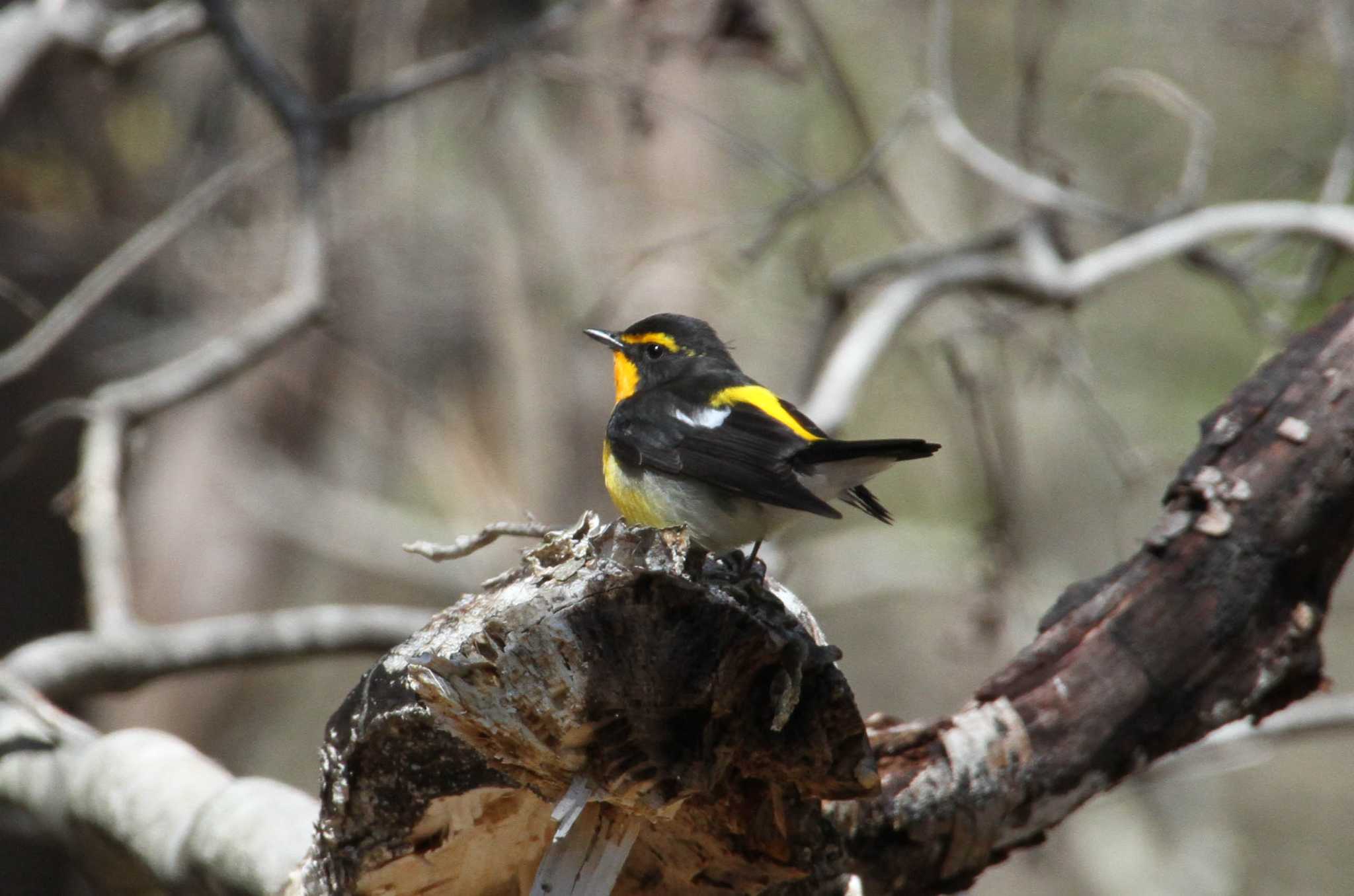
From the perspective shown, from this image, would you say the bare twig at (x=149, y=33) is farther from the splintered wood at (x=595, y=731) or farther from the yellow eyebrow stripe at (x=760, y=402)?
the splintered wood at (x=595, y=731)

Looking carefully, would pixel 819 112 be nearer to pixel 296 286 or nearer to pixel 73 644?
pixel 296 286

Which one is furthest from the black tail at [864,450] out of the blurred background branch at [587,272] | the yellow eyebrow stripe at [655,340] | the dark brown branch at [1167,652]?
the yellow eyebrow stripe at [655,340]

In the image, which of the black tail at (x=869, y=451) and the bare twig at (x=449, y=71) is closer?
the black tail at (x=869, y=451)

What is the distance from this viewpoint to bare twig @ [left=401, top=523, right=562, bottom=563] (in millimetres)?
2209

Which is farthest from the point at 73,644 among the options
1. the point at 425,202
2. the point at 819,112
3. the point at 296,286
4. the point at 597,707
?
the point at 819,112

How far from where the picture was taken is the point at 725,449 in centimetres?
302

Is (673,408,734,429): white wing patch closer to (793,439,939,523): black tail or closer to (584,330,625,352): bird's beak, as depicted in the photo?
(793,439,939,523): black tail

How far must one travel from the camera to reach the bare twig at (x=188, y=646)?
138 inches

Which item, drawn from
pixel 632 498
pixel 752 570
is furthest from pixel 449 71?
pixel 752 570

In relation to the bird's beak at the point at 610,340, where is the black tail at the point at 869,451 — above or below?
below

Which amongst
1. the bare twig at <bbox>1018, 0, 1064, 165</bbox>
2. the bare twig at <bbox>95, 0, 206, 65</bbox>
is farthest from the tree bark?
the bare twig at <bbox>95, 0, 206, 65</bbox>

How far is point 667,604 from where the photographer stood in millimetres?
1710

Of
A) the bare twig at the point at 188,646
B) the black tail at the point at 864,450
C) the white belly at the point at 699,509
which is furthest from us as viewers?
the bare twig at the point at 188,646

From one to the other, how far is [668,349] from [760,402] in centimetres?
45
